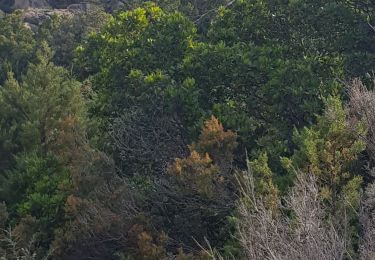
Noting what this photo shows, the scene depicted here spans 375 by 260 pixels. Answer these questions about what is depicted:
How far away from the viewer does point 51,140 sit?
12.5m

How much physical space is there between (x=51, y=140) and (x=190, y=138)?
3947 millimetres

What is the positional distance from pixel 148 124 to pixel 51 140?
334 centimetres

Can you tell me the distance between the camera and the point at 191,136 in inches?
385

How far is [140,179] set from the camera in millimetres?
9664

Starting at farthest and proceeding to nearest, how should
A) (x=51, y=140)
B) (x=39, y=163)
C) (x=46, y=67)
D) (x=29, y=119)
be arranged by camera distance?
(x=46, y=67) → (x=29, y=119) → (x=51, y=140) → (x=39, y=163)

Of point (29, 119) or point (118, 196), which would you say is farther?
point (29, 119)

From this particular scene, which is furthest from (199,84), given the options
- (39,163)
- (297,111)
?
(39,163)

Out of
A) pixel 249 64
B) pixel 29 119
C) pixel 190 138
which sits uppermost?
pixel 249 64

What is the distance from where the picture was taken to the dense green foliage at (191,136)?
7.72 metres

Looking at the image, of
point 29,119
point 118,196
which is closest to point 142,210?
point 118,196

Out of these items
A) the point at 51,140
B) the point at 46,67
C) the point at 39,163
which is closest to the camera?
the point at 39,163

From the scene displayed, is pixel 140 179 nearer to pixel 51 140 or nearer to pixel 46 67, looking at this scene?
pixel 51 140

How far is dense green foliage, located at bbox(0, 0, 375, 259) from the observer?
7.72 meters

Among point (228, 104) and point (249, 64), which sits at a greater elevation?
point (249, 64)
